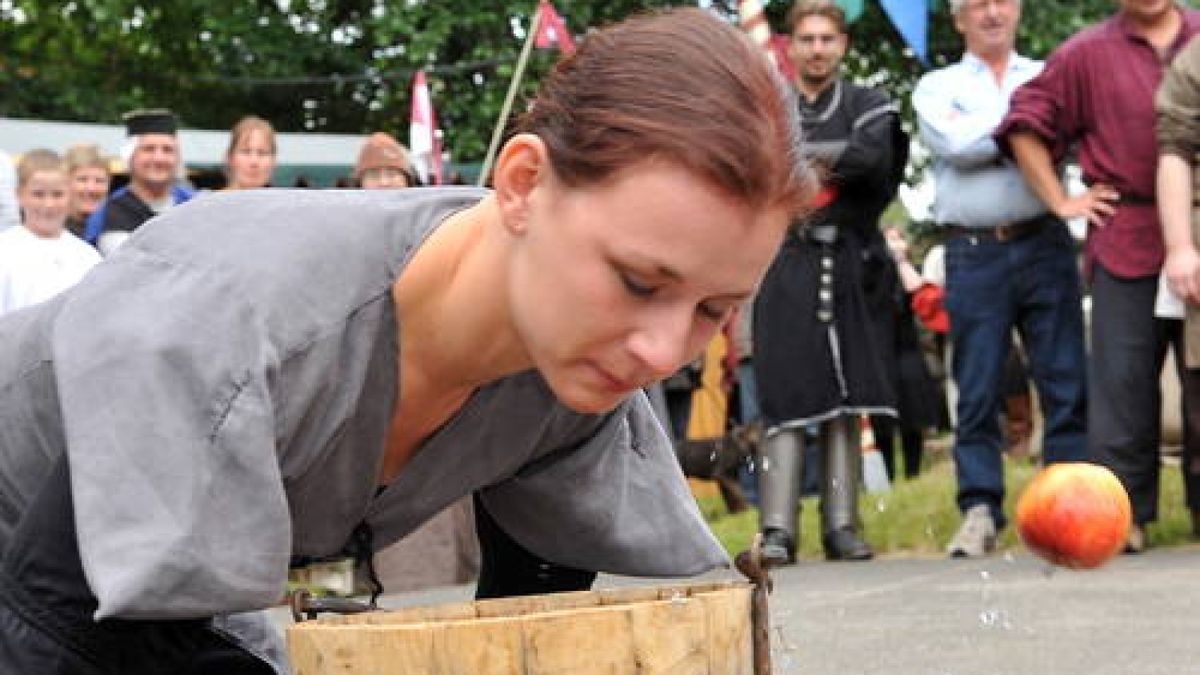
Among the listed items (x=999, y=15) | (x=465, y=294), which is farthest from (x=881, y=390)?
(x=465, y=294)

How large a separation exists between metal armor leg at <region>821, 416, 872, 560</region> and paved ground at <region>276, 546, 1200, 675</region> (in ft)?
0.87

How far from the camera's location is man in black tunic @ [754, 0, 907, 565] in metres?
8.47

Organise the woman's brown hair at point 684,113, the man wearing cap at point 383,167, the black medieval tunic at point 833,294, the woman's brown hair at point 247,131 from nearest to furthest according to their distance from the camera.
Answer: the woman's brown hair at point 684,113 < the black medieval tunic at point 833,294 < the woman's brown hair at point 247,131 < the man wearing cap at point 383,167

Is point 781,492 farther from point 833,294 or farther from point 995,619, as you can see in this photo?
point 995,619

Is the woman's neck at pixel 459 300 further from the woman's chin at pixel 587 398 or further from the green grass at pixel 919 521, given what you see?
the green grass at pixel 919 521

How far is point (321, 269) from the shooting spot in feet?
9.32

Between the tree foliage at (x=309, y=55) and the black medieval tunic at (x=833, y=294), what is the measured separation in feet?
42.5

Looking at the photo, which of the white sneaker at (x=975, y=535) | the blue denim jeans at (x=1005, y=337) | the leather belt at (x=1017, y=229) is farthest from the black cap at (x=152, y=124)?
the white sneaker at (x=975, y=535)

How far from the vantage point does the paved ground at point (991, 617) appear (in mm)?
5863

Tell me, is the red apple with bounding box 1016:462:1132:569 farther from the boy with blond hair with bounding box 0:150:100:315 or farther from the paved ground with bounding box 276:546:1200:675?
the boy with blond hair with bounding box 0:150:100:315

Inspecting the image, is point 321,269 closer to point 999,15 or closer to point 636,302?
point 636,302

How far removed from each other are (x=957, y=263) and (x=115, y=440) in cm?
610

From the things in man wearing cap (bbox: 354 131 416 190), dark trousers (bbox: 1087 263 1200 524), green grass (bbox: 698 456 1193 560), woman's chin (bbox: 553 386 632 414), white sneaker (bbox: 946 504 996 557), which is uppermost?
man wearing cap (bbox: 354 131 416 190)

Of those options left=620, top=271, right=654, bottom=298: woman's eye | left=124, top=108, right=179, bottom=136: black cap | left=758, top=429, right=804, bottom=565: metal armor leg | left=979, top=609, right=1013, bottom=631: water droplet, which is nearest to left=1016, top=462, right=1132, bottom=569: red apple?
left=979, top=609, right=1013, bottom=631: water droplet
